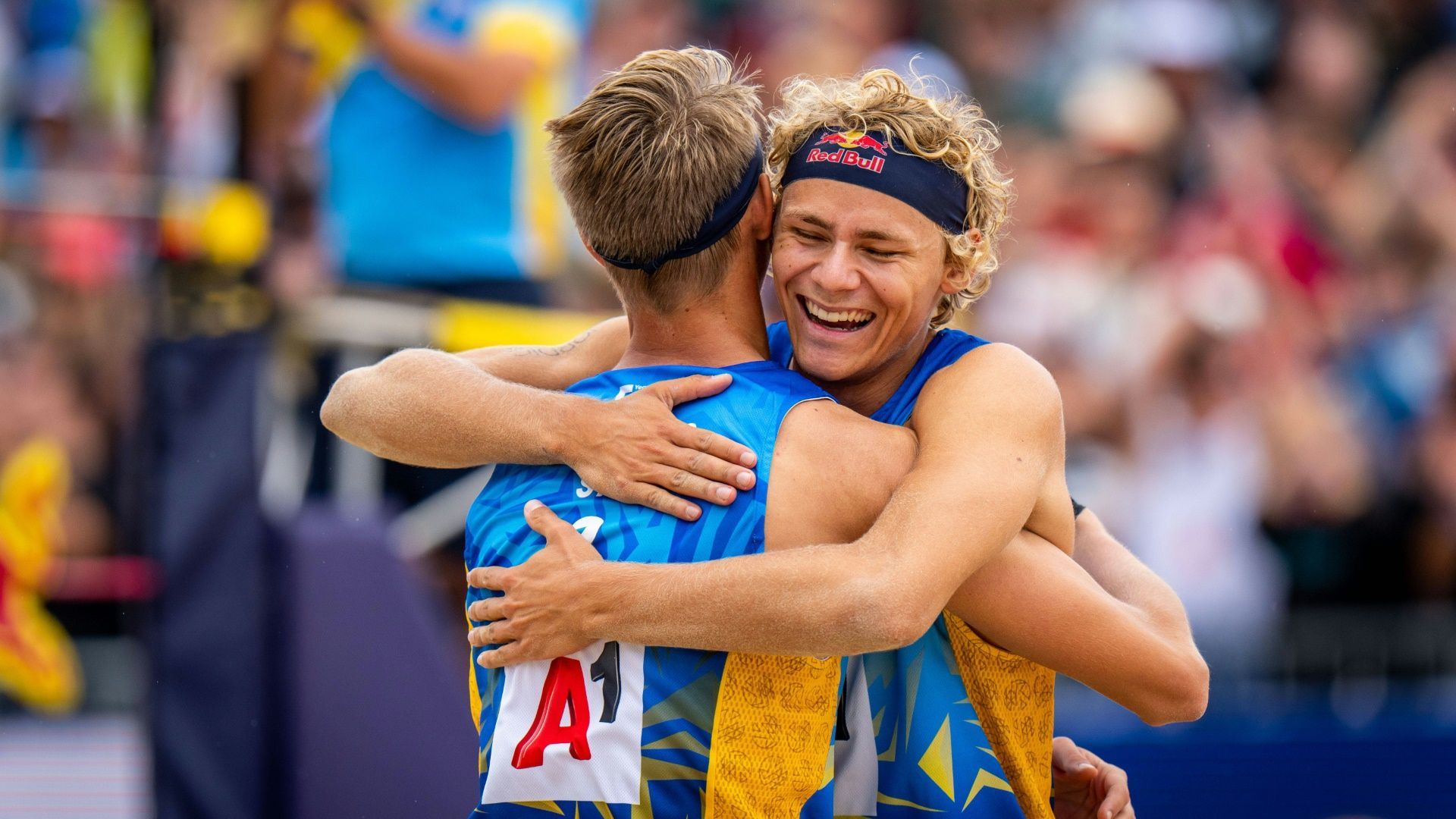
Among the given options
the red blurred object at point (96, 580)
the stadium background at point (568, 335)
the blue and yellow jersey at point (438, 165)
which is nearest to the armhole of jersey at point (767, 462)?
the stadium background at point (568, 335)

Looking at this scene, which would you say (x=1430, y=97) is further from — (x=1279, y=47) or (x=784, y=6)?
(x=784, y=6)

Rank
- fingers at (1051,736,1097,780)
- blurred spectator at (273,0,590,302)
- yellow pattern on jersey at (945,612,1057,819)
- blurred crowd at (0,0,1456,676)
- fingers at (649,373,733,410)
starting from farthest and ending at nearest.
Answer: blurred crowd at (0,0,1456,676)
blurred spectator at (273,0,590,302)
fingers at (1051,736,1097,780)
yellow pattern on jersey at (945,612,1057,819)
fingers at (649,373,733,410)

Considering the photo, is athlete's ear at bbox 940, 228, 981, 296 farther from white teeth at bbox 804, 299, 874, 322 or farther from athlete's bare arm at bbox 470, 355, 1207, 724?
athlete's bare arm at bbox 470, 355, 1207, 724

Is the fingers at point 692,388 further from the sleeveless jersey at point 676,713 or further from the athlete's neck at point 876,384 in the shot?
the athlete's neck at point 876,384

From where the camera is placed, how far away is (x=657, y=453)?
2549 millimetres

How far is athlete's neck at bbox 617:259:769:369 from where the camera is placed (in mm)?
2713

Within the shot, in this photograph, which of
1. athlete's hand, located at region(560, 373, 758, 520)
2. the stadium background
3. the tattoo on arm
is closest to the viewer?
athlete's hand, located at region(560, 373, 758, 520)

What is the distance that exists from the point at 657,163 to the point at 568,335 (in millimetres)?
2858

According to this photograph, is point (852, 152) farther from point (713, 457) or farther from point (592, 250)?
point (713, 457)

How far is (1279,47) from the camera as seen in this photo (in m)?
9.41

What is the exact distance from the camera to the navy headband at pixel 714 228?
2.64 meters

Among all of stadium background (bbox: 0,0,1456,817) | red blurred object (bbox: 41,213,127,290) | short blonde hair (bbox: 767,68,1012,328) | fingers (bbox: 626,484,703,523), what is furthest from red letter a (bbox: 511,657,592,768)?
red blurred object (bbox: 41,213,127,290)

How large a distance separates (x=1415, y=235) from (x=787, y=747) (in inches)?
295

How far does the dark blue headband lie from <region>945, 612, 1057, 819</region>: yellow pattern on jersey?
739 millimetres
